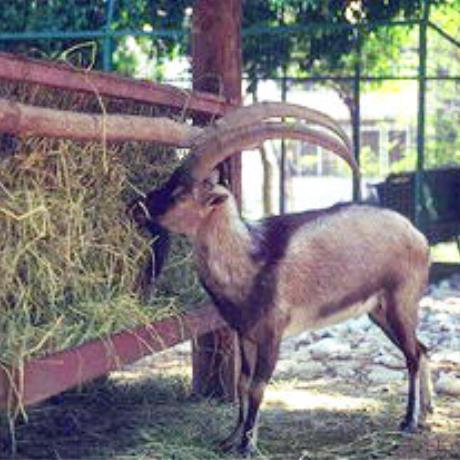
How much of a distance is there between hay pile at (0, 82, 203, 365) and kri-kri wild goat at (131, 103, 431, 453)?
0.22 m

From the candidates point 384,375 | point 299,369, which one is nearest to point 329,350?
point 299,369

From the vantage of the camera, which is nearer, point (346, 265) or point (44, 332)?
point (44, 332)

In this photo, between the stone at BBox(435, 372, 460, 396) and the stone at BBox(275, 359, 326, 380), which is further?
the stone at BBox(275, 359, 326, 380)

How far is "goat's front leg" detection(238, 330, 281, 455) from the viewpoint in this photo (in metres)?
5.19

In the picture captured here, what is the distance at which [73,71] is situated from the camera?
4.25 meters

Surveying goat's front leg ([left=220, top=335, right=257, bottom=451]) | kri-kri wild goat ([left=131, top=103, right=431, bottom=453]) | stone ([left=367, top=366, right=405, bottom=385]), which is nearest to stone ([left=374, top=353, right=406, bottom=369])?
stone ([left=367, top=366, right=405, bottom=385])

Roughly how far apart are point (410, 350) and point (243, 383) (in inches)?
40.0

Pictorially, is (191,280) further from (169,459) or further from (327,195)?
(327,195)

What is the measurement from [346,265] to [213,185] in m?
0.97

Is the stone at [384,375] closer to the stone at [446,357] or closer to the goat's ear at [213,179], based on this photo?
the stone at [446,357]

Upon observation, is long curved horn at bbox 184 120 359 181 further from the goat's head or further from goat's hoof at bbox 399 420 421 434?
goat's hoof at bbox 399 420 421 434

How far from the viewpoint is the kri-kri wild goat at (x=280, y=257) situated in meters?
5.03

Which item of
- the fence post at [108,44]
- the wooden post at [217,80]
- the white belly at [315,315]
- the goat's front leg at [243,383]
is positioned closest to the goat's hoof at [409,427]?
the white belly at [315,315]

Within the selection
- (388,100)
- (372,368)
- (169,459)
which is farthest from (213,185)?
(388,100)
